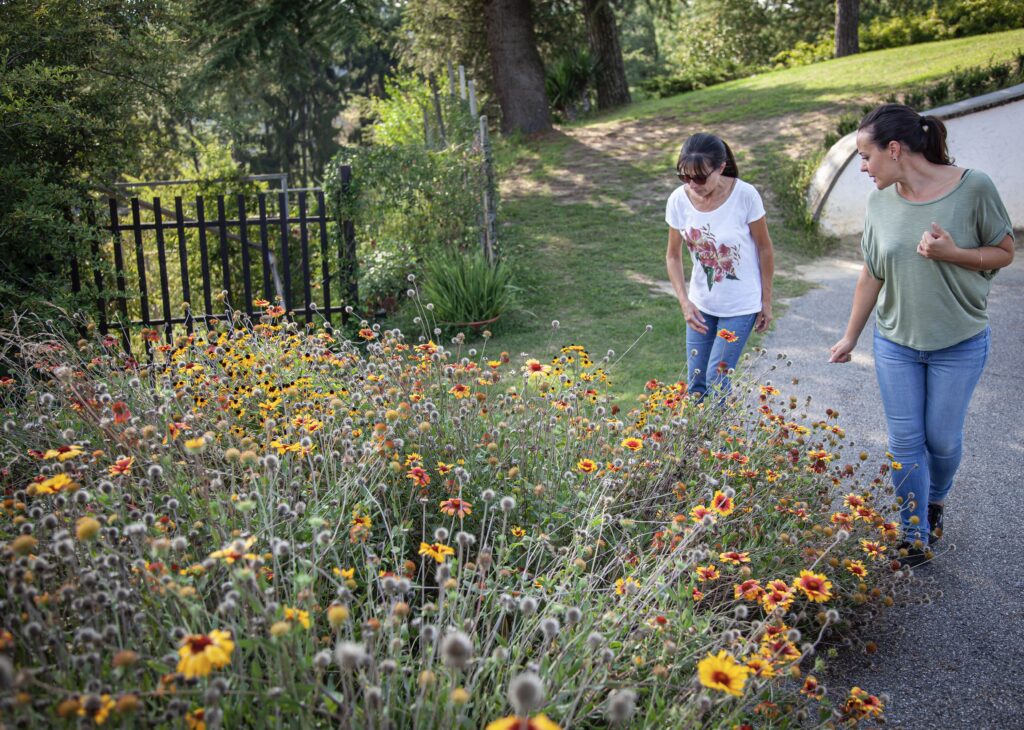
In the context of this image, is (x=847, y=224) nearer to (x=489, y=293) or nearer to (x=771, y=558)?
(x=489, y=293)

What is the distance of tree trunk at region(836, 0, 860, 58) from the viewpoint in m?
18.3

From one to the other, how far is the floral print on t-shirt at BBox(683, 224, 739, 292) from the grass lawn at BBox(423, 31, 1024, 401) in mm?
938

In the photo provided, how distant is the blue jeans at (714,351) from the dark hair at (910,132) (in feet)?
3.62

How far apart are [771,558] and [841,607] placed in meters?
0.38

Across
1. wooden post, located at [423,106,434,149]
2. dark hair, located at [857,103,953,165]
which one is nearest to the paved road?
dark hair, located at [857,103,953,165]

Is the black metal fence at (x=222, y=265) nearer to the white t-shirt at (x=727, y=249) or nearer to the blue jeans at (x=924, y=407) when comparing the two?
the white t-shirt at (x=727, y=249)

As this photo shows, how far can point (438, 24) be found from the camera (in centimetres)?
1608

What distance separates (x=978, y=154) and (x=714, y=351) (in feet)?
24.0

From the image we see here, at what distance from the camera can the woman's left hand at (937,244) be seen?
323 cm

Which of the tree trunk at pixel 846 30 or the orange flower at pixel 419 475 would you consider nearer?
the orange flower at pixel 419 475

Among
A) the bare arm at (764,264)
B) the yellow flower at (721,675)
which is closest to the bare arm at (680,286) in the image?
the bare arm at (764,264)

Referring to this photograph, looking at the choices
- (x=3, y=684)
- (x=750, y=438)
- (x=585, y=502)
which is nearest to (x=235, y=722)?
(x=3, y=684)

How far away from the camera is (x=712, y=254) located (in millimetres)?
4156

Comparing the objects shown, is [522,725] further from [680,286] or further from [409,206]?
[409,206]
